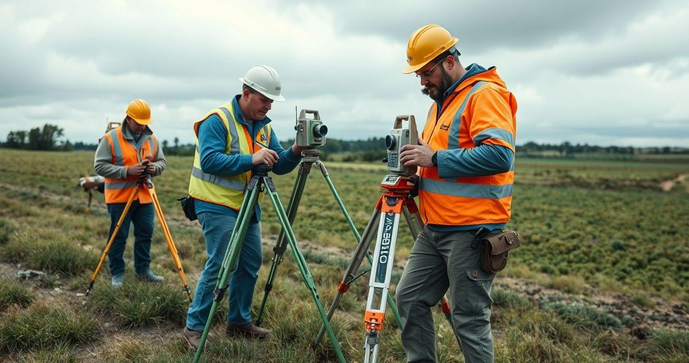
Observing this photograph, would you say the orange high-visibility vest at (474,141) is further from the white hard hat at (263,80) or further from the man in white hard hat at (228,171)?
the white hard hat at (263,80)

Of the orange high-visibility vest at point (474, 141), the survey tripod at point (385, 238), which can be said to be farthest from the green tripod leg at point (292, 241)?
the orange high-visibility vest at point (474, 141)

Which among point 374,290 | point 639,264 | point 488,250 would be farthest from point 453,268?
point 639,264

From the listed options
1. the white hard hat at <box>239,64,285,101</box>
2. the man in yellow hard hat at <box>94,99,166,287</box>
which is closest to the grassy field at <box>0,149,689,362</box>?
the man in yellow hard hat at <box>94,99,166,287</box>

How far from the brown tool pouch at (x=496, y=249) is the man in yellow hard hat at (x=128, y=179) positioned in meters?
4.90

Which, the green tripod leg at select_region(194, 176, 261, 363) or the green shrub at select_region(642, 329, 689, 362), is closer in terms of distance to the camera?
the green tripod leg at select_region(194, 176, 261, 363)

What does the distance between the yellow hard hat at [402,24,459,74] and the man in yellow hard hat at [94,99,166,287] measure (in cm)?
442

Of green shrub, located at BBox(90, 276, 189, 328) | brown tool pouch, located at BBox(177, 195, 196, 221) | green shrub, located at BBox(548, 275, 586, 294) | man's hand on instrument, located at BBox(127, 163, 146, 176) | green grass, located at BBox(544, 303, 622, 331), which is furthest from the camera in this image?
green shrub, located at BBox(548, 275, 586, 294)

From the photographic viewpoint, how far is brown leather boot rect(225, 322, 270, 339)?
4523mm

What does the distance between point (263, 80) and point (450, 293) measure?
2446mm

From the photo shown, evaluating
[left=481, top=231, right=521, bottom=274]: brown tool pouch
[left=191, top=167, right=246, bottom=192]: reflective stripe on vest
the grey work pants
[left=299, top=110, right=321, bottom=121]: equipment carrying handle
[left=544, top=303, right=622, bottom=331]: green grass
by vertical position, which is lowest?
[left=544, top=303, right=622, bottom=331]: green grass

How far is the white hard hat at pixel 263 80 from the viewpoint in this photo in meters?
4.11

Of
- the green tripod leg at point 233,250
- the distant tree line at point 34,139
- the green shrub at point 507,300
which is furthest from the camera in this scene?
the distant tree line at point 34,139

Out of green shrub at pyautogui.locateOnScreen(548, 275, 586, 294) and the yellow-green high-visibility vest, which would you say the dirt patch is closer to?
green shrub at pyautogui.locateOnScreen(548, 275, 586, 294)

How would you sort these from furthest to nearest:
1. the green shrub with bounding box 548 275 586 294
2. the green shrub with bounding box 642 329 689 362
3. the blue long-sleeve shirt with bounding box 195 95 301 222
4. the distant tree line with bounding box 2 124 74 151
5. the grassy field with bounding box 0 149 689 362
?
the distant tree line with bounding box 2 124 74 151, the green shrub with bounding box 548 275 586 294, the green shrub with bounding box 642 329 689 362, the grassy field with bounding box 0 149 689 362, the blue long-sleeve shirt with bounding box 195 95 301 222
